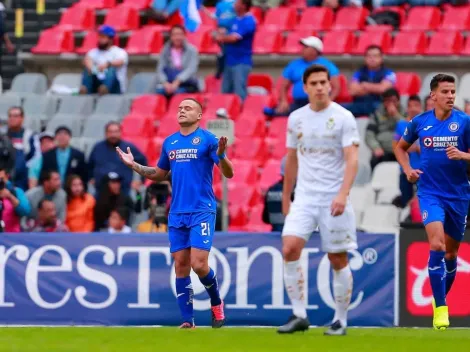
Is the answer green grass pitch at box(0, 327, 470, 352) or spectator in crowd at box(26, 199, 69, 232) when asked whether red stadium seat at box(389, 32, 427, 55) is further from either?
green grass pitch at box(0, 327, 470, 352)

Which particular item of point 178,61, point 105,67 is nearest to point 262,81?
point 178,61

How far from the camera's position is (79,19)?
78.9 feet

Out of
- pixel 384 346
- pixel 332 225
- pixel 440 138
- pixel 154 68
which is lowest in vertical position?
pixel 384 346

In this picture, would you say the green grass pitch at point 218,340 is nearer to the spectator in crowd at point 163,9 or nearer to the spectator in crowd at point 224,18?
the spectator in crowd at point 224,18

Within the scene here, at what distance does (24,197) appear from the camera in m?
17.0

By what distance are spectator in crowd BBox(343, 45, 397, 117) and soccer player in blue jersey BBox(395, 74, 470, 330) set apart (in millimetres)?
6850

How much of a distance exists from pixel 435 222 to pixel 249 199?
Result: 690 centimetres

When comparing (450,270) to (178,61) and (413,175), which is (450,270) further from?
(178,61)

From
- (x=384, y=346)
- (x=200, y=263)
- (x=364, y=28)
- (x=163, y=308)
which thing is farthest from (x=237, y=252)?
(x=364, y=28)

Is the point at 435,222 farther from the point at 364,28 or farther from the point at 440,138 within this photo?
the point at 364,28

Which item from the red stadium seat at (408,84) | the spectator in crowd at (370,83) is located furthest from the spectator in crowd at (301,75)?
the red stadium seat at (408,84)

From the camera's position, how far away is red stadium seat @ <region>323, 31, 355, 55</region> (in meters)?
21.7

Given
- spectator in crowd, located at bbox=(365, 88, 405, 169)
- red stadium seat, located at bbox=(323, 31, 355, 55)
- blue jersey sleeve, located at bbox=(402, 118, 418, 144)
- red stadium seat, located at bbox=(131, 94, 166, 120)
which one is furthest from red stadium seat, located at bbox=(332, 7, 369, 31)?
blue jersey sleeve, located at bbox=(402, 118, 418, 144)

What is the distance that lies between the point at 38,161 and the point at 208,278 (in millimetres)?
7405
